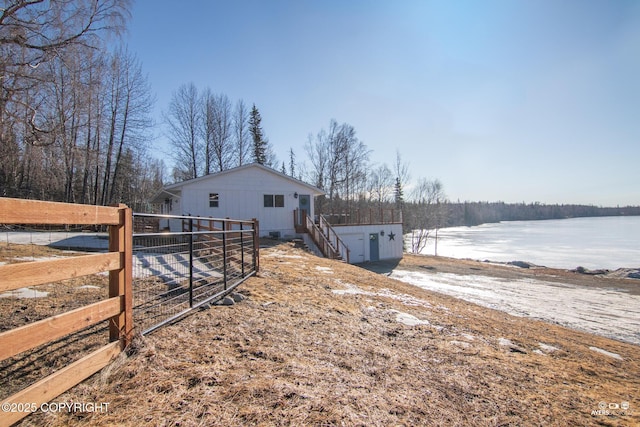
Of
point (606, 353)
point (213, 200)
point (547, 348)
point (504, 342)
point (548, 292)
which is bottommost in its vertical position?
point (548, 292)

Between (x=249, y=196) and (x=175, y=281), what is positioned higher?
(x=249, y=196)

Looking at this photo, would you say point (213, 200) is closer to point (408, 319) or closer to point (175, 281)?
point (175, 281)

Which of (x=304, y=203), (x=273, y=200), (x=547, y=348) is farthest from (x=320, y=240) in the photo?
(x=547, y=348)

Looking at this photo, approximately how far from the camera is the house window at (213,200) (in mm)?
16797

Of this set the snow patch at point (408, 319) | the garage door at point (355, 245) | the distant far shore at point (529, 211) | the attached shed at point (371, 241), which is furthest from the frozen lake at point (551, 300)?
the distant far shore at point (529, 211)

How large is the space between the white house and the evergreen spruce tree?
17.5 metres

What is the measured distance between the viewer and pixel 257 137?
34844 mm

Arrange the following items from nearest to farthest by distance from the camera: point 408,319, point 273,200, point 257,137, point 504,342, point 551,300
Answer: point 504,342
point 408,319
point 551,300
point 273,200
point 257,137

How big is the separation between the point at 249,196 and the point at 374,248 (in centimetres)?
932

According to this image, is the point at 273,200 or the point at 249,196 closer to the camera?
the point at 249,196

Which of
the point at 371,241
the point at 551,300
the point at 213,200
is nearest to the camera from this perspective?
the point at 551,300

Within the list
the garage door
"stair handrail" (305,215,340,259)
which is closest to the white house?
"stair handrail" (305,215,340,259)

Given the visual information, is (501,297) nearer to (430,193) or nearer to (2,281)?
(2,281)

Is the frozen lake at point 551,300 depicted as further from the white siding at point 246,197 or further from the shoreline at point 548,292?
the white siding at point 246,197
